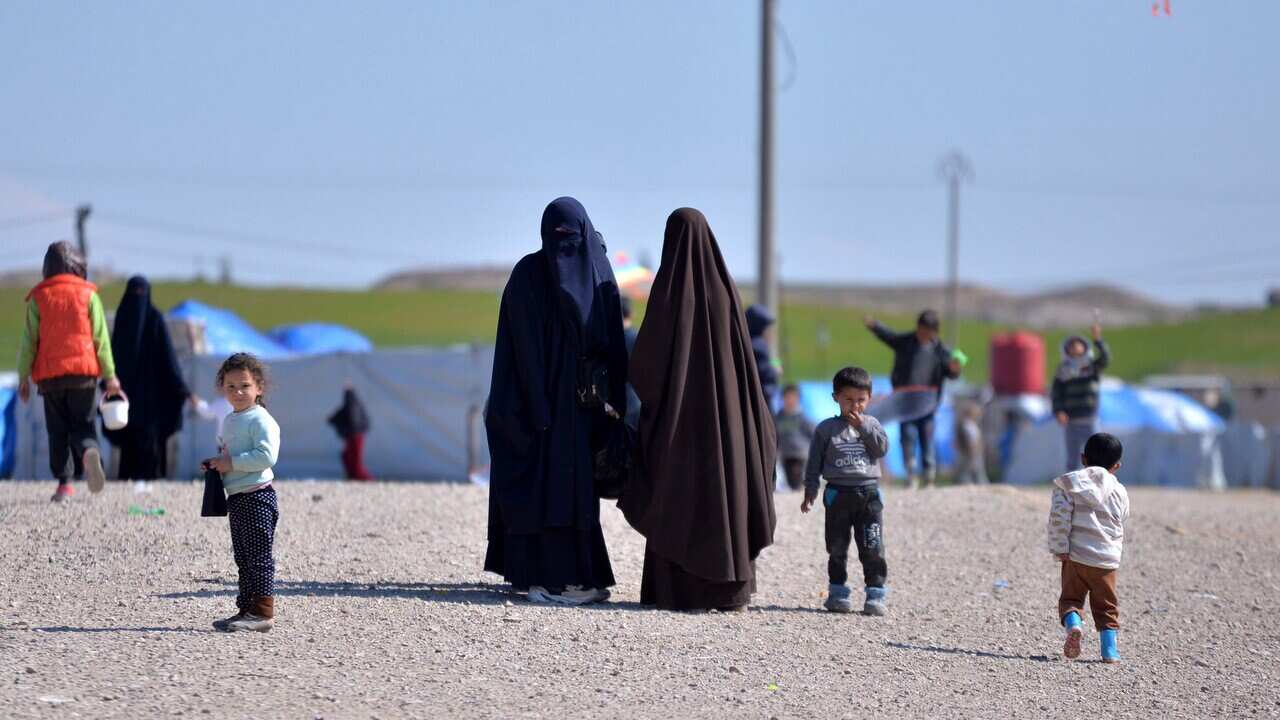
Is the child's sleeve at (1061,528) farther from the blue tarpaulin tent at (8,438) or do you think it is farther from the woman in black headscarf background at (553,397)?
the blue tarpaulin tent at (8,438)

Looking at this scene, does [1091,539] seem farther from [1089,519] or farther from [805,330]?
[805,330]

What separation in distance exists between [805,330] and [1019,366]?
49159 mm

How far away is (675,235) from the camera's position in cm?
755

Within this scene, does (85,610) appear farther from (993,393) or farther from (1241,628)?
(993,393)

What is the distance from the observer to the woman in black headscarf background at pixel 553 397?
7406 millimetres

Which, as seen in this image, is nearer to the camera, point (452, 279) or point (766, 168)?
point (766, 168)

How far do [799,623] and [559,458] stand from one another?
1.50m

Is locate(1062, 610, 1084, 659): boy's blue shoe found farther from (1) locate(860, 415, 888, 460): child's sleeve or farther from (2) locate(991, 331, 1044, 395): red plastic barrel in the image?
(2) locate(991, 331, 1044, 395): red plastic barrel

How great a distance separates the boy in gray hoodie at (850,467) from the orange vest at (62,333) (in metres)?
4.76

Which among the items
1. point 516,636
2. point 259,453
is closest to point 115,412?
point 259,453

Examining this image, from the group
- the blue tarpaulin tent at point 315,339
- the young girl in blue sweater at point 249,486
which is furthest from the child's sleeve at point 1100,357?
the blue tarpaulin tent at point 315,339

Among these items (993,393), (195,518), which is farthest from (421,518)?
(993,393)

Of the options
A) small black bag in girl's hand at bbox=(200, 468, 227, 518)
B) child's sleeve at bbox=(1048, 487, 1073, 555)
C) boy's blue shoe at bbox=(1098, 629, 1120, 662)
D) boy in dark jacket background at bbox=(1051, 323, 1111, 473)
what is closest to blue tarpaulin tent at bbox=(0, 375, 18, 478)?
boy in dark jacket background at bbox=(1051, 323, 1111, 473)

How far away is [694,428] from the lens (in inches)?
298
